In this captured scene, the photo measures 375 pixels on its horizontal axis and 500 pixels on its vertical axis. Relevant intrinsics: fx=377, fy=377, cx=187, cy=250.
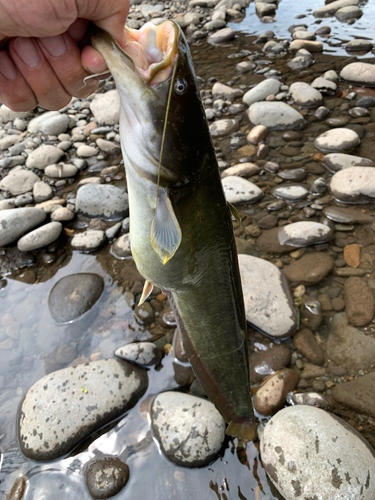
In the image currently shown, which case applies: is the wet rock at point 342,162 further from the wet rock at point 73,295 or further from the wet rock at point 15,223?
the wet rock at point 15,223

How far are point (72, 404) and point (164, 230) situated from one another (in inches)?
73.7

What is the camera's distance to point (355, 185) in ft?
14.3

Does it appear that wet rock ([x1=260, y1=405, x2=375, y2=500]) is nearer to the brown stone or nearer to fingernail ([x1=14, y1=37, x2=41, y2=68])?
the brown stone

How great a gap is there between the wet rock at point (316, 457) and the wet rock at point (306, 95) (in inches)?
203

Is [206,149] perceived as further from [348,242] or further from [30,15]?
[348,242]

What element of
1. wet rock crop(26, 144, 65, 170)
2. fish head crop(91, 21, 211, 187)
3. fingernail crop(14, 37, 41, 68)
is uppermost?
fingernail crop(14, 37, 41, 68)

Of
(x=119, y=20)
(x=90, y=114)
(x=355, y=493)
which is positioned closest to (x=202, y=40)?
(x=90, y=114)

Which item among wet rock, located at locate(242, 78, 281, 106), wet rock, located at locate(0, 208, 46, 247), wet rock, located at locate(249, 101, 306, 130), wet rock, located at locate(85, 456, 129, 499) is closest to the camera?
wet rock, located at locate(85, 456, 129, 499)

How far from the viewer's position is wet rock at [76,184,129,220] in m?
4.71

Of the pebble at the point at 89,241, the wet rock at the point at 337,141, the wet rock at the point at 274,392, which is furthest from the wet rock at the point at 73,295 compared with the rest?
the wet rock at the point at 337,141

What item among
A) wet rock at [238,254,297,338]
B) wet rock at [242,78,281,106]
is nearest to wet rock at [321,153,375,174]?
wet rock at [238,254,297,338]

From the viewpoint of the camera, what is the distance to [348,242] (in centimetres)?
396

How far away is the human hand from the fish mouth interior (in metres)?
0.07

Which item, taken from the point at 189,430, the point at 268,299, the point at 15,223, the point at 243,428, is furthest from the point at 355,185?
the point at 15,223
